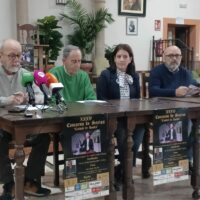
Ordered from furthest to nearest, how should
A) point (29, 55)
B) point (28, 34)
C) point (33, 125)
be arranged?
point (28, 34), point (29, 55), point (33, 125)

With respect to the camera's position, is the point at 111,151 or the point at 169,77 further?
the point at 169,77

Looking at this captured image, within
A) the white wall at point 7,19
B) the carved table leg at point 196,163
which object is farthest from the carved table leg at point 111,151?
the white wall at point 7,19

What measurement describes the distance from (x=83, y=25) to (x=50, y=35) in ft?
2.97

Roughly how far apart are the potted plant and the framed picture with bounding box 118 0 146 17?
73cm

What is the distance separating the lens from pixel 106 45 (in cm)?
888

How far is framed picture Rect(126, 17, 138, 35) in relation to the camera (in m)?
9.09

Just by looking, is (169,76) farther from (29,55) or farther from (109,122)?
(29,55)

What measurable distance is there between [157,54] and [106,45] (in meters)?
1.34

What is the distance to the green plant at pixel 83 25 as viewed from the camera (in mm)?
8117

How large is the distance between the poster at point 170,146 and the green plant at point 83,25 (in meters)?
5.64

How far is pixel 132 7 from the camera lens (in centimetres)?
906

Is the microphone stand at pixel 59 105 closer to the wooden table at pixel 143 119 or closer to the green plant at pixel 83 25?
the wooden table at pixel 143 119

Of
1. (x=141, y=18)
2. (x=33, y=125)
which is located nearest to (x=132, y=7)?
(x=141, y=18)

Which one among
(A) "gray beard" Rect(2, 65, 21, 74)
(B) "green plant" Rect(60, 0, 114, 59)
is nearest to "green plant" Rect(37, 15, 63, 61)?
(B) "green plant" Rect(60, 0, 114, 59)
